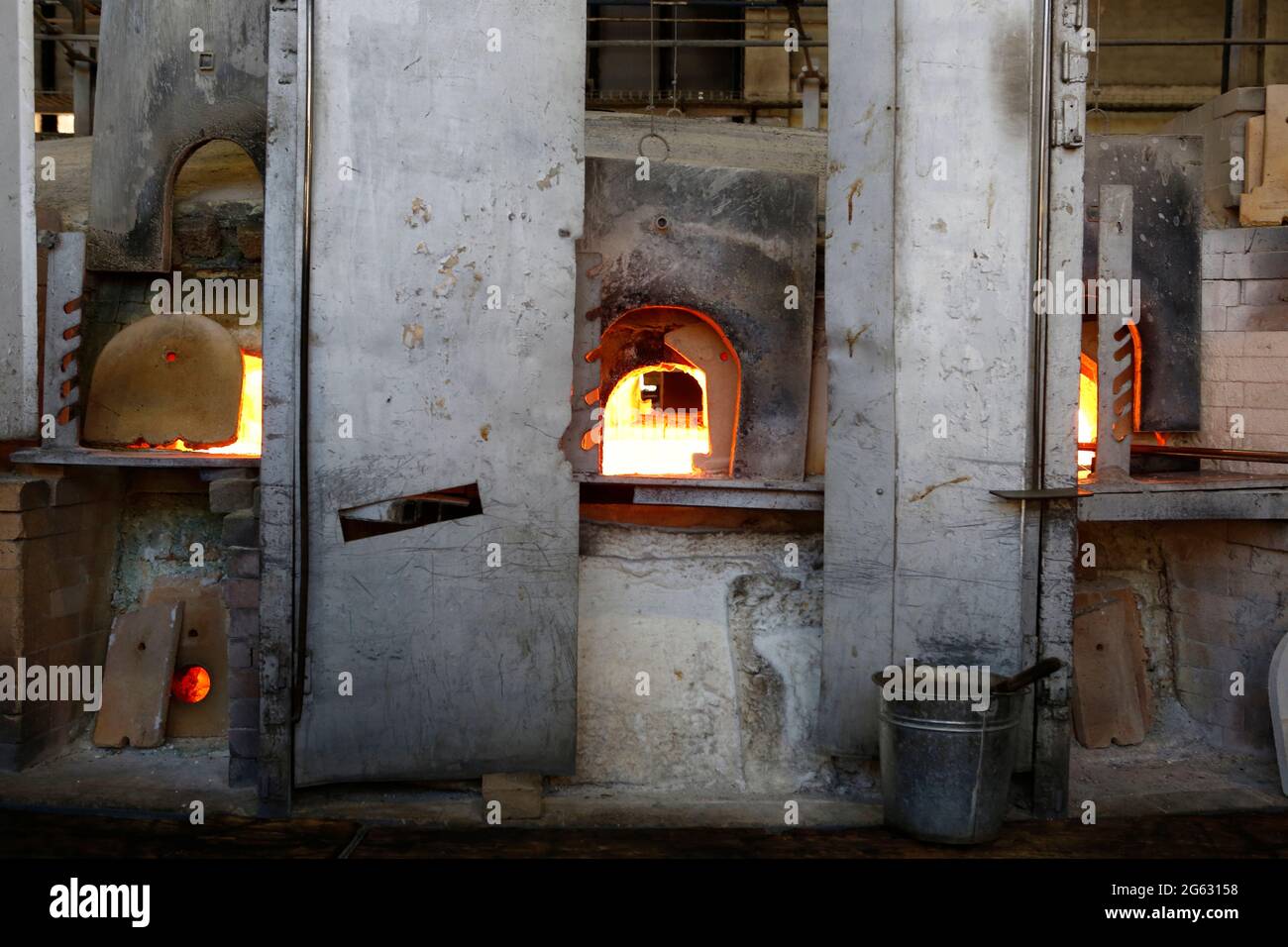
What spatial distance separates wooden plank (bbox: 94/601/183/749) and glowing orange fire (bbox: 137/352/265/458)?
0.91m

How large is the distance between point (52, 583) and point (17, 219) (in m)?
1.92

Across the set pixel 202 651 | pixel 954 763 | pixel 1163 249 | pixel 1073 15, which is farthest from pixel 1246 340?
pixel 202 651

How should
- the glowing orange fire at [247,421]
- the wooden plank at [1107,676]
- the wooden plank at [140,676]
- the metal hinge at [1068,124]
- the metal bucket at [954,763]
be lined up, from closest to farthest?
the metal bucket at [954,763] → the metal hinge at [1068,124] → the wooden plank at [140,676] → the glowing orange fire at [247,421] → the wooden plank at [1107,676]

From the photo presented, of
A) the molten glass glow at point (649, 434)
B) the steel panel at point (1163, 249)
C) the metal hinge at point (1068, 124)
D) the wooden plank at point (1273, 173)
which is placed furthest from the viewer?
the wooden plank at point (1273, 173)

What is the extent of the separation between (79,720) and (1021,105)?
5.92m

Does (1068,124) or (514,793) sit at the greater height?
(1068,124)

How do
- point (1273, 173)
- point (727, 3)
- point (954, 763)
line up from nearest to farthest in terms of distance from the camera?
1. point (954, 763)
2. point (1273, 173)
3. point (727, 3)

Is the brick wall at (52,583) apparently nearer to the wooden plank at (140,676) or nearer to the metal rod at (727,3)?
the wooden plank at (140,676)

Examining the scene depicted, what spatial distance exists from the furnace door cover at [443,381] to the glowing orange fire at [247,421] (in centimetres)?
136

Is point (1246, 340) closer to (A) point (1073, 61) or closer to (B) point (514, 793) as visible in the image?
(A) point (1073, 61)

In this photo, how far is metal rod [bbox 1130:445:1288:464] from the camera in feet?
19.7

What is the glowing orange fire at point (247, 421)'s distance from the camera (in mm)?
6086

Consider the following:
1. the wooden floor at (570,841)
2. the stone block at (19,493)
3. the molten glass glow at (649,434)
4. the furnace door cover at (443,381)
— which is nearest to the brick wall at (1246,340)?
the wooden floor at (570,841)

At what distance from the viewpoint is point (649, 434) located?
6621 millimetres
